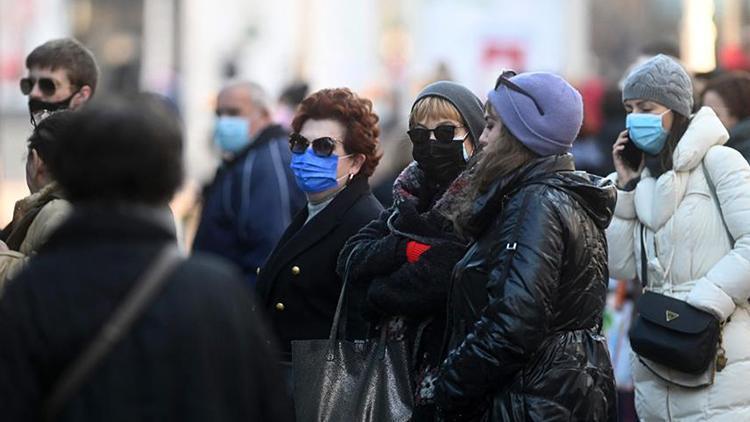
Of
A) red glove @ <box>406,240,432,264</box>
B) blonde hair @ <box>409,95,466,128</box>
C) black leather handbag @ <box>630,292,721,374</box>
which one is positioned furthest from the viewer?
black leather handbag @ <box>630,292,721,374</box>

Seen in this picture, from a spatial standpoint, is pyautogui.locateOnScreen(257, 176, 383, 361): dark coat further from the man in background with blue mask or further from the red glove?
the man in background with blue mask

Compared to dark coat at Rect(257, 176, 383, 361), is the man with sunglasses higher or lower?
higher

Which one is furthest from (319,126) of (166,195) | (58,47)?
(166,195)

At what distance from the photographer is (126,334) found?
3.54m

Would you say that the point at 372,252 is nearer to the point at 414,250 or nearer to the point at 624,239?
the point at 414,250

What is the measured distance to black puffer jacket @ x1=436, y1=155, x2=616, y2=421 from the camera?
4.89m

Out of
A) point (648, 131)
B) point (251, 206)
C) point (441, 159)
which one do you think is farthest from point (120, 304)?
point (251, 206)

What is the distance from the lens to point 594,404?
197 inches

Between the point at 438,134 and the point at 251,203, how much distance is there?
11.4ft

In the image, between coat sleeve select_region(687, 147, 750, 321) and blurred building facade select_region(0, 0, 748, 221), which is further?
blurred building facade select_region(0, 0, 748, 221)

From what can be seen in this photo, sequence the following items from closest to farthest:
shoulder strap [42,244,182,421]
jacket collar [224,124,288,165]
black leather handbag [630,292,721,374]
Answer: shoulder strap [42,244,182,421]
black leather handbag [630,292,721,374]
jacket collar [224,124,288,165]

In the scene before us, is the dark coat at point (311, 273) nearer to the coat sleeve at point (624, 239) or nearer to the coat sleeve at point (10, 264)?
the coat sleeve at point (624, 239)

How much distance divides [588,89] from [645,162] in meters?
8.44

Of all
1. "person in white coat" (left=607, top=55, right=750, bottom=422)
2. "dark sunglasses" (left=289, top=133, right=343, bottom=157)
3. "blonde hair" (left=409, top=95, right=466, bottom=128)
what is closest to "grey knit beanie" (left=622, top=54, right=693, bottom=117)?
"person in white coat" (left=607, top=55, right=750, bottom=422)
